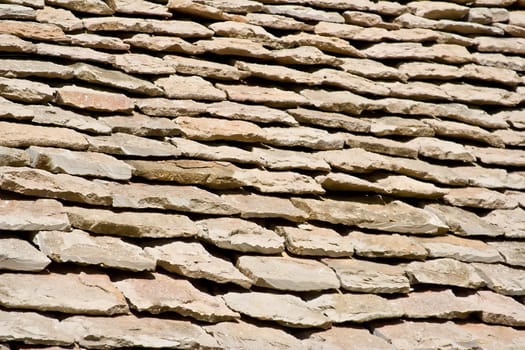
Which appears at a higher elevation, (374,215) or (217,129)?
(217,129)

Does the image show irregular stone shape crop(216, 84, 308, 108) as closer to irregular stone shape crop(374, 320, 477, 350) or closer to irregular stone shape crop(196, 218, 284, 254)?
irregular stone shape crop(196, 218, 284, 254)

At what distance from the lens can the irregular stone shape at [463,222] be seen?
146 inches

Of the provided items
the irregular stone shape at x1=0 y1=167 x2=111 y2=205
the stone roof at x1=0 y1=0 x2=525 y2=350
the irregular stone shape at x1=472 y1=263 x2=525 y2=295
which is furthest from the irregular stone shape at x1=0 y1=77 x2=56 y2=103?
the irregular stone shape at x1=472 y1=263 x2=525 y2=295

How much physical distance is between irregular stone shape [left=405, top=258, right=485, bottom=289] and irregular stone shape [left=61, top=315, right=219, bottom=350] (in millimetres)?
935

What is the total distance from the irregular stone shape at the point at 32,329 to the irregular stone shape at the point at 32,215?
0.98ft

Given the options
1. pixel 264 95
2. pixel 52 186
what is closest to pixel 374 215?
pixel 264 95

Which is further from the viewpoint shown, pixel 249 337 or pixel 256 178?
pixel 256 178

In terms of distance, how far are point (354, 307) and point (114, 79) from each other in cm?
119

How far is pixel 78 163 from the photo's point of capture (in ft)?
10.1

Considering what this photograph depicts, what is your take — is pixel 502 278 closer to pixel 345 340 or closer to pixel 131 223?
pixel 345 340

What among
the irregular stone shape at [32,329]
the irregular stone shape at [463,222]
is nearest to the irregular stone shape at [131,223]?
the irregular stone shape at [32,329]

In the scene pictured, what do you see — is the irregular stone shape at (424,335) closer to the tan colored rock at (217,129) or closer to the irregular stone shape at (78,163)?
the tan colored rock at (217,129)

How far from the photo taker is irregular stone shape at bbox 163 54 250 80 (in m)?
3.60

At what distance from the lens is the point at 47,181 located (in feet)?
9.75
